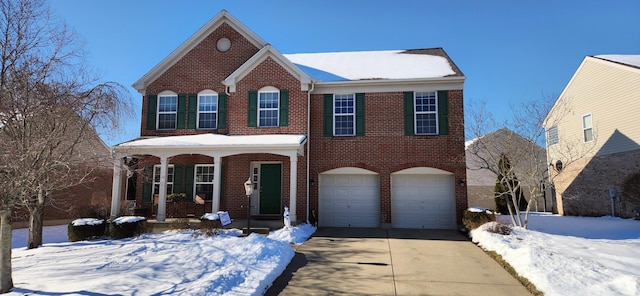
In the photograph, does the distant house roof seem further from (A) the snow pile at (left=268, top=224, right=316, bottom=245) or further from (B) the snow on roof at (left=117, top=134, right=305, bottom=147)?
(A) the snow pile at (left=268, top=224, right=316, bottom=245)

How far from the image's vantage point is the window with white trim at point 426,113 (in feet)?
45.8

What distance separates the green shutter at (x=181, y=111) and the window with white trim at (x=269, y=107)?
3.34 meters

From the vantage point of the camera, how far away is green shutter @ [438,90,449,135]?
13797mm

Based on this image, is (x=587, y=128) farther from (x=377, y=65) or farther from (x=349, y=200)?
(x=349, y=200)

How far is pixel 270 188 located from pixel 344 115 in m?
4.09

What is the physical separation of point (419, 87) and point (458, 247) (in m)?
6.58

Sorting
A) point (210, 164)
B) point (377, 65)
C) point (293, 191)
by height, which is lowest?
point (293, 191)

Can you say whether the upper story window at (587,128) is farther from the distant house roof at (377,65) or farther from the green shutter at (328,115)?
the green shutter at (328,115)

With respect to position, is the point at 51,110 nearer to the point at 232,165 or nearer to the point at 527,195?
the point at 232,165

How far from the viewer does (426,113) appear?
1404 cm

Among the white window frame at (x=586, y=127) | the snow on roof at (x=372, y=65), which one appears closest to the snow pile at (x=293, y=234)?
the snow on roof at (x=372, y=65)

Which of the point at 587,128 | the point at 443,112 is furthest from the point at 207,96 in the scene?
the point at 587,128

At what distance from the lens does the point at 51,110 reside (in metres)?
7.28

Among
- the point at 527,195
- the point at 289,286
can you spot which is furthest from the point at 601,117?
the point at 289,286
